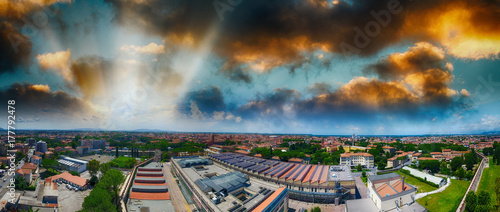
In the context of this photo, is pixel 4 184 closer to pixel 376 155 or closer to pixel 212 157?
pixel 212 157

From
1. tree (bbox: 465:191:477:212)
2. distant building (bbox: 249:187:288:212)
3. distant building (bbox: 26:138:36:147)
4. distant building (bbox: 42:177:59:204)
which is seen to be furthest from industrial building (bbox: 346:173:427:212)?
distant building (bbox: 26:138:36:147)

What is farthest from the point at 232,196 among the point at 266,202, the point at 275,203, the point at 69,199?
the point at 69,199

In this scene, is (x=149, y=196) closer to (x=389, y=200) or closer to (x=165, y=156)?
(x=389, y=200)

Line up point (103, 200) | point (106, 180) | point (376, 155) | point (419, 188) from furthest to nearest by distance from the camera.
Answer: point (376, 155) → point (419, 188) → point (106, 180) → point (103, 200)

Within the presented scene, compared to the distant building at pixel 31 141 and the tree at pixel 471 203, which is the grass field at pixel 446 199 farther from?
the distant building at pixel 31 141

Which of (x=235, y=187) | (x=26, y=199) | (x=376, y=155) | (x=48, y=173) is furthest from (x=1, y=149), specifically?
(x=376, y=155)

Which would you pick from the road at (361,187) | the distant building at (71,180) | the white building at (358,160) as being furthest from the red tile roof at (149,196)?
the white building at (358,160)

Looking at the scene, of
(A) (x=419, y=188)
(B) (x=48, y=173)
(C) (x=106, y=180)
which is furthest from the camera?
(B) (x=48, y=173)
